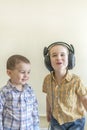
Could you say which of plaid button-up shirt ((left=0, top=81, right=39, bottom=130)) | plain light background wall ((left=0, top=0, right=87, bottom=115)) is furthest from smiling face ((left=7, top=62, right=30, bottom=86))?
plain light background wall ((left=0, top=0, right=87, bottom=115))

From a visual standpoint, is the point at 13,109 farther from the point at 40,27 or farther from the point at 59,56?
the point at 40,27

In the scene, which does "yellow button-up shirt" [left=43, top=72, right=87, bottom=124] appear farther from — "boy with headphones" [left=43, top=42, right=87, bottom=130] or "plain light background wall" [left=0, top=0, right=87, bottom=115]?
"plain light background wall" [left=0, top=0, right=87, bottom=115]

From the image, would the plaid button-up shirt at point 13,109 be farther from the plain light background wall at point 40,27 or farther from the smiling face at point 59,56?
the plain light background wall at point 40,27

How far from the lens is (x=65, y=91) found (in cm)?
157

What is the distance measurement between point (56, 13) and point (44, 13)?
0.30 feet

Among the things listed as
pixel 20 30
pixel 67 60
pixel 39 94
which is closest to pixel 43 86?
pixel 39 94

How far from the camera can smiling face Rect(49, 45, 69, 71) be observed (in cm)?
154

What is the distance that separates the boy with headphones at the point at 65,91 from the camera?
1552 mm

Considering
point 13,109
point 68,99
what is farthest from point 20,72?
point 68,99

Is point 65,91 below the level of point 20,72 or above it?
below

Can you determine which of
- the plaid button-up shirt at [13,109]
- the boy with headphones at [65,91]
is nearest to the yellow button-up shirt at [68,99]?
the boy with headphones at [65,91]

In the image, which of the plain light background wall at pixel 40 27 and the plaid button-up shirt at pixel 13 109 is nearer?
the plaid button-up shirt at pixel 13 109

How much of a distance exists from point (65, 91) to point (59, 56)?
0.76 ft

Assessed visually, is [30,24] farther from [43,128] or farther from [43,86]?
[43,128]
